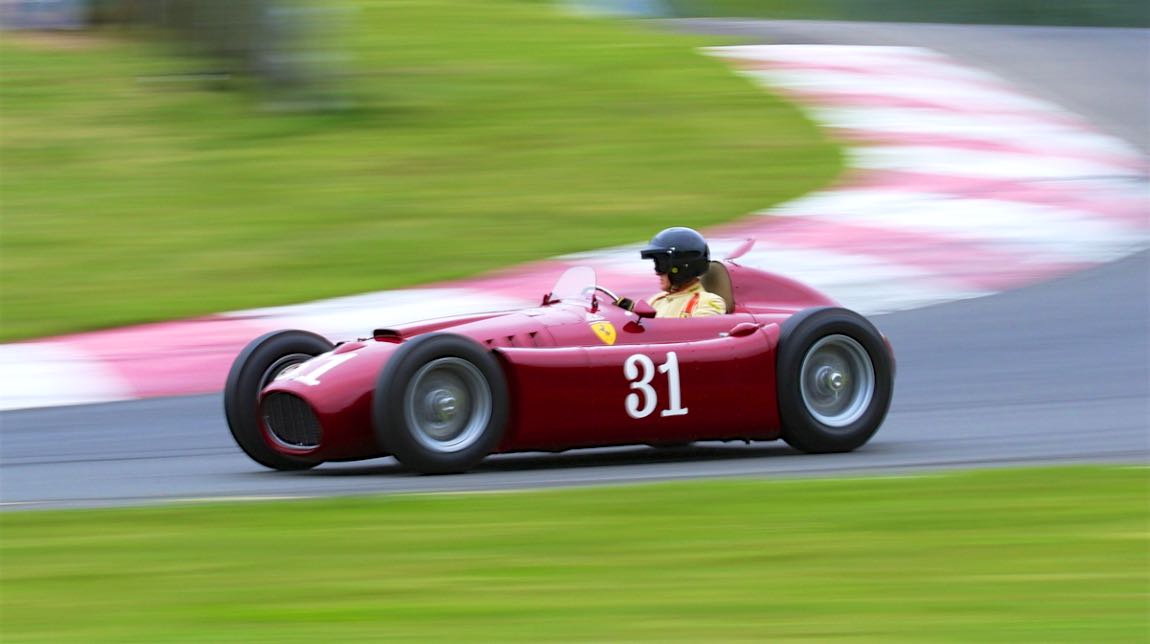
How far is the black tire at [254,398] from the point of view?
5.73 metres

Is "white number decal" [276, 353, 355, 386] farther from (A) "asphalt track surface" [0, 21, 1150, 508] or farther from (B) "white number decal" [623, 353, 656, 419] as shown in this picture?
(B) "white number decal" [623, 353, 656, 419]

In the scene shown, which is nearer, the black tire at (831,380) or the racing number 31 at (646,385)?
the racing number 31 at (646,385)

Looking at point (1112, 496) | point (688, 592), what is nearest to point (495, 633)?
point (688, 592)

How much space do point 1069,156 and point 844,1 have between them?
6208mm

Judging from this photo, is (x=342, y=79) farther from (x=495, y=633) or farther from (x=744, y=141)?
(x=495, y=633)

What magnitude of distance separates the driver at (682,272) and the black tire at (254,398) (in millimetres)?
1212

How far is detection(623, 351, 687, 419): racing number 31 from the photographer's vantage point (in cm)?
565

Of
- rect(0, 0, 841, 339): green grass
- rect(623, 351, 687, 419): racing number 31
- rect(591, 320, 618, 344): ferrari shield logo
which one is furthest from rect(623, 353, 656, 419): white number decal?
rect(0, 0, 841, 339): green grass

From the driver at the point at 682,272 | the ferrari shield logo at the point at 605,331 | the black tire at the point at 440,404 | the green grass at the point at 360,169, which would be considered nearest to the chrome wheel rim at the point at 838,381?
the driver at the point at 682,272

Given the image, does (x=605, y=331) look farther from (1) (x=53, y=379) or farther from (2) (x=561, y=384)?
(1) (x=53, y=379)

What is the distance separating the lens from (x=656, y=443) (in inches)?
229

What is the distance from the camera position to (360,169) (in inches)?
446

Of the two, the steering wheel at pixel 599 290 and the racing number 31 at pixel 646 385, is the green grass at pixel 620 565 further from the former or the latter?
the steering wheel at pixel 599 290

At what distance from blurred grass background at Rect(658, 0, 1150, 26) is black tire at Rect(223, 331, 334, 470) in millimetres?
12394
